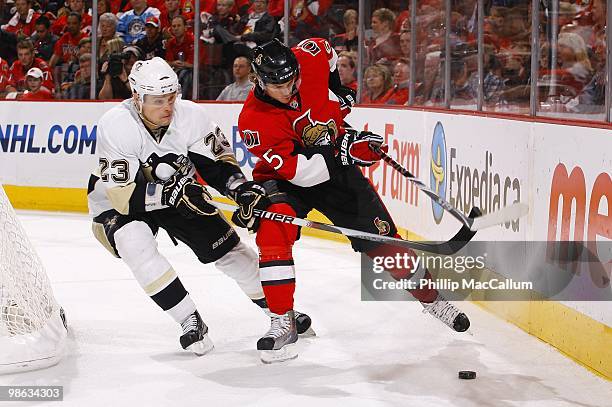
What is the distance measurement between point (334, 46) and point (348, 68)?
0.18 m

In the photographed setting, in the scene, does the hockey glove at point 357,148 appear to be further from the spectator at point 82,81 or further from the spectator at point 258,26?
the spectator at point 82,81

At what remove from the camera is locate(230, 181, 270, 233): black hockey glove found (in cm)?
364

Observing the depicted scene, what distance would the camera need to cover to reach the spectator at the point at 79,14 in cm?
822

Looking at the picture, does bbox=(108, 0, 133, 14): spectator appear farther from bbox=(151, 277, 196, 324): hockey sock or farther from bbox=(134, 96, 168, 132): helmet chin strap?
bbox=(151, 277, 196, 324): hockey sock

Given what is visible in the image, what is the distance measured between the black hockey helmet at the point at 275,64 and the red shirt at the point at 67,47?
4.94 m

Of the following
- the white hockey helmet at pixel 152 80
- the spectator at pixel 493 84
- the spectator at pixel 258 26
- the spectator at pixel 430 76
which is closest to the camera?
the white hockey helmet at pixel 152 80

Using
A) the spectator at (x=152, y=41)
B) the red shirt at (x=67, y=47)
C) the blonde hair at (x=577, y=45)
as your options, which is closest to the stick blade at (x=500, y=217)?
the blonde hair at (x=577, y=45)

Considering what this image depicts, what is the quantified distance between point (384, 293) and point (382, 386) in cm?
148

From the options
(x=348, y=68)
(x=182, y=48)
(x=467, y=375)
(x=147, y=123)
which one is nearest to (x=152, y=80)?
(x=147, y=123)

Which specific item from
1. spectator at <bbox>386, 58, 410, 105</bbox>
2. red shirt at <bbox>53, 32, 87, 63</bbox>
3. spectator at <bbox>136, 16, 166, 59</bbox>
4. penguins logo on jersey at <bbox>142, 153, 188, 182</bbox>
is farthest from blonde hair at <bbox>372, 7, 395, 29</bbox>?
penguins logo on jersey at <bbox>142, 153, 188, 182</bbox>

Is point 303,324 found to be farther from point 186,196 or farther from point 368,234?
point 186,196

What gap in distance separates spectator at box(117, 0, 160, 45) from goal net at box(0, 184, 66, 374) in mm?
4374

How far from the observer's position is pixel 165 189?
3.65m

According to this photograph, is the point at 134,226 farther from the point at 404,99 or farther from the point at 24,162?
the point at 24,162
